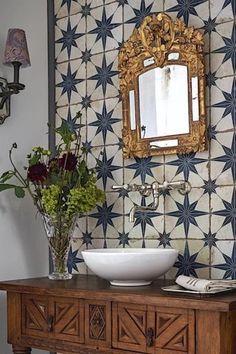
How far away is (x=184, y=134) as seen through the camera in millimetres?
2252

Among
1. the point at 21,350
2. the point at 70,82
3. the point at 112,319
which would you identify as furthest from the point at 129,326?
the point at 70,82

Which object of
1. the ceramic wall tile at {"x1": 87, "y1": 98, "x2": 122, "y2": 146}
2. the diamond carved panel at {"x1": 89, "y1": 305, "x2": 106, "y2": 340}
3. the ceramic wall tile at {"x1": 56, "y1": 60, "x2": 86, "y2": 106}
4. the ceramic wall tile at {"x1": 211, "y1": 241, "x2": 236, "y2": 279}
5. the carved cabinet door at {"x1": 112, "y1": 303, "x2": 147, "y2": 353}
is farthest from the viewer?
the ceramic wall tile at {"x1": 56, "y1": 60, "x2": 86, "y2": 106}

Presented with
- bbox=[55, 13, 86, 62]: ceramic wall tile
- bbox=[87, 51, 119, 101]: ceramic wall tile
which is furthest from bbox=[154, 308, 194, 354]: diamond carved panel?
bbox=[55, 13, 86, 62]: ceramic wall tile

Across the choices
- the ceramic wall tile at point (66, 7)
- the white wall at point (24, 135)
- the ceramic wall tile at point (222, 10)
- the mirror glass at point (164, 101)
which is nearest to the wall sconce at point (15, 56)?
the white wall at point (24, 135)

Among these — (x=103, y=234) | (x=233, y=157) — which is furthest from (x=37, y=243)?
(x=233, y=157)

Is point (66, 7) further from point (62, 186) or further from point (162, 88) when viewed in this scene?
point (62, 186)

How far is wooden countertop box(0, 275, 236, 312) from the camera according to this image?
5.62 feet

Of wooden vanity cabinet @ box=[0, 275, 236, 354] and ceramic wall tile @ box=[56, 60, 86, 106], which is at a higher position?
ceramic wall tile @ box=[56, 60, 86, 106]

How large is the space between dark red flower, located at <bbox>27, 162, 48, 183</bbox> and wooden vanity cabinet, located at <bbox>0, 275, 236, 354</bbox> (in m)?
0.39

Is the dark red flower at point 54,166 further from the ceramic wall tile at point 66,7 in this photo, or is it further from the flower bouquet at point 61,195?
the ceramic wall tile at point 66,7

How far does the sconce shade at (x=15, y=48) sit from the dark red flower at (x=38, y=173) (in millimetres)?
428

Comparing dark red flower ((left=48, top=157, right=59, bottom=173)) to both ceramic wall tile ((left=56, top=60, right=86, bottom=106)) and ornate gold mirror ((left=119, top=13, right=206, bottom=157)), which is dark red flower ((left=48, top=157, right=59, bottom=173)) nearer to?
ornate gold mirror ((left=119, top=13, right=206, bottom=157))

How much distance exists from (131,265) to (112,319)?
18 cm

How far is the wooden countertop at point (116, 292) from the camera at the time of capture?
1713mm
